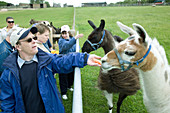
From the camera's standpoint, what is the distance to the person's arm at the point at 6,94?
1.74 meters

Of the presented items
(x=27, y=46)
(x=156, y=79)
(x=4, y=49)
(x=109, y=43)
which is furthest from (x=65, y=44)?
(x=156, y=79)

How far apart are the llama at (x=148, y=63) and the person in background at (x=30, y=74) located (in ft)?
1.65

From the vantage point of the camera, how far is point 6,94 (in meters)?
1.78

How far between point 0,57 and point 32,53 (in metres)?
1.57

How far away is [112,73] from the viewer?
2.84 metres

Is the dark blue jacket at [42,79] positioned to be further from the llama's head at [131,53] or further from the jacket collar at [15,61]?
the llama's head at [131,53]

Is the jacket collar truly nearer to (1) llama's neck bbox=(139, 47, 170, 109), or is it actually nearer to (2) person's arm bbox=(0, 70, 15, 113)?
(2) person's arm bbox=(0, 70, 15, 113)

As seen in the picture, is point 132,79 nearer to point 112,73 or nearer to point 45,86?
point 112,73

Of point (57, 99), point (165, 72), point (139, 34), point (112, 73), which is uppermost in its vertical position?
point (139, 34)

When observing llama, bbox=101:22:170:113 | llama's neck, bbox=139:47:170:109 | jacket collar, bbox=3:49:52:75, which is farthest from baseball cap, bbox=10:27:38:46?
llama's neck, bbox=139:47:170:109

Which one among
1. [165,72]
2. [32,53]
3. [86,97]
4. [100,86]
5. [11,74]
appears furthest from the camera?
[86,97]

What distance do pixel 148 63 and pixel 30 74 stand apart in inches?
68.3

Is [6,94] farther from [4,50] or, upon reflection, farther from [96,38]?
[96,38]

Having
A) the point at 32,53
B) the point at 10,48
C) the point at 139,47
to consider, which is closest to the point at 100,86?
the point at 139,47
